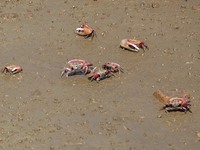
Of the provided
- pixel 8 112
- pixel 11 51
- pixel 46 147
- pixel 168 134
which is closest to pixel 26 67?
pixel 11 51

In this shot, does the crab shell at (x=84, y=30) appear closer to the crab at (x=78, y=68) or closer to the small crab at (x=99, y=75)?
the crab at (x=78, y=68)

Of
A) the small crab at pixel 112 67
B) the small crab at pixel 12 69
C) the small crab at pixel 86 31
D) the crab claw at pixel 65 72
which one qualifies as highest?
the small crab at pixel 86 31

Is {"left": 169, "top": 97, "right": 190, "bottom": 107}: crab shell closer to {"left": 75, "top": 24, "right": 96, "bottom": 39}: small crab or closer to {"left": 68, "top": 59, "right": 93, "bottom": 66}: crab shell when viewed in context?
{"left": 68, "top": 59, "right": 93, "bottom": 66}: crab shell

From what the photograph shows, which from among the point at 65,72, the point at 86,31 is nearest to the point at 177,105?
the point at 65,72

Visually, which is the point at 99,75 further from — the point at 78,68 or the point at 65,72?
the point at 65,72

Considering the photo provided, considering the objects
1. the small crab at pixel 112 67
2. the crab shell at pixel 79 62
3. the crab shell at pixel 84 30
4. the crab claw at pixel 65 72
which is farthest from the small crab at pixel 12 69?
the crab shell at pixel 84 30

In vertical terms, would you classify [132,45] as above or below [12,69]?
above
